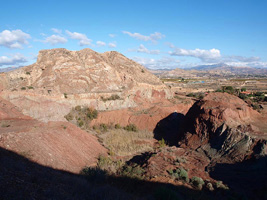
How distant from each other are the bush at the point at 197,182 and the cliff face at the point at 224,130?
10.2ft

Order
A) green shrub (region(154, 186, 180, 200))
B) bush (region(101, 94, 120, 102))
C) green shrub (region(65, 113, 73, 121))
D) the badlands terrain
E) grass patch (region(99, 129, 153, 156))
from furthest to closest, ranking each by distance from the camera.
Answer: bush (region(101, 94, 120, 102)) < green shrub (region(65, 113, 73, 121)) < grass patch (region(99, 129, 153, 156)) < the badlands terrain < green shrub (region(154, 186, 180, 200))

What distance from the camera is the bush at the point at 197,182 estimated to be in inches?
420

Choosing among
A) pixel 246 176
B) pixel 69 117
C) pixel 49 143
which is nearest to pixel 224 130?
pixel 246 176

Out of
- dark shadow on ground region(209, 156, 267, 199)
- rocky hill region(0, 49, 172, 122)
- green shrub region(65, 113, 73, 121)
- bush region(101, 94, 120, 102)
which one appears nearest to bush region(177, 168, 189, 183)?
dark shadow on ground region(209, 156, 267, 199)

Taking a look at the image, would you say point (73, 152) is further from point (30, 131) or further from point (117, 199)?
point (117, 199)

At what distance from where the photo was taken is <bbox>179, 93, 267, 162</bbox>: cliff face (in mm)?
13188

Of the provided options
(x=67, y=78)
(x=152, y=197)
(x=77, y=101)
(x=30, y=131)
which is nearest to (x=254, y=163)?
(x=152, y=197)

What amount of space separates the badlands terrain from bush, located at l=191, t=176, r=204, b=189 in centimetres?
5

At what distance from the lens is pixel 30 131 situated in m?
14.1

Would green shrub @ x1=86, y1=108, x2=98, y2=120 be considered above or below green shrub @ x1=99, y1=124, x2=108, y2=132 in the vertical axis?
above

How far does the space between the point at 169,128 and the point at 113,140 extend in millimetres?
6991

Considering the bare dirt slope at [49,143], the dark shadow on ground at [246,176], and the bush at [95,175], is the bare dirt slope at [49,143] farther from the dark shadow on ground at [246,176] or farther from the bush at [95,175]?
the dark shadow on ground at [246,176]

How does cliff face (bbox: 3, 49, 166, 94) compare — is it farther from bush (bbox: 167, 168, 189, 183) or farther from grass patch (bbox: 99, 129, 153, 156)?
bush (bbox: 167, 168, 189, 183)

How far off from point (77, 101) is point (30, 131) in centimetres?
1091
